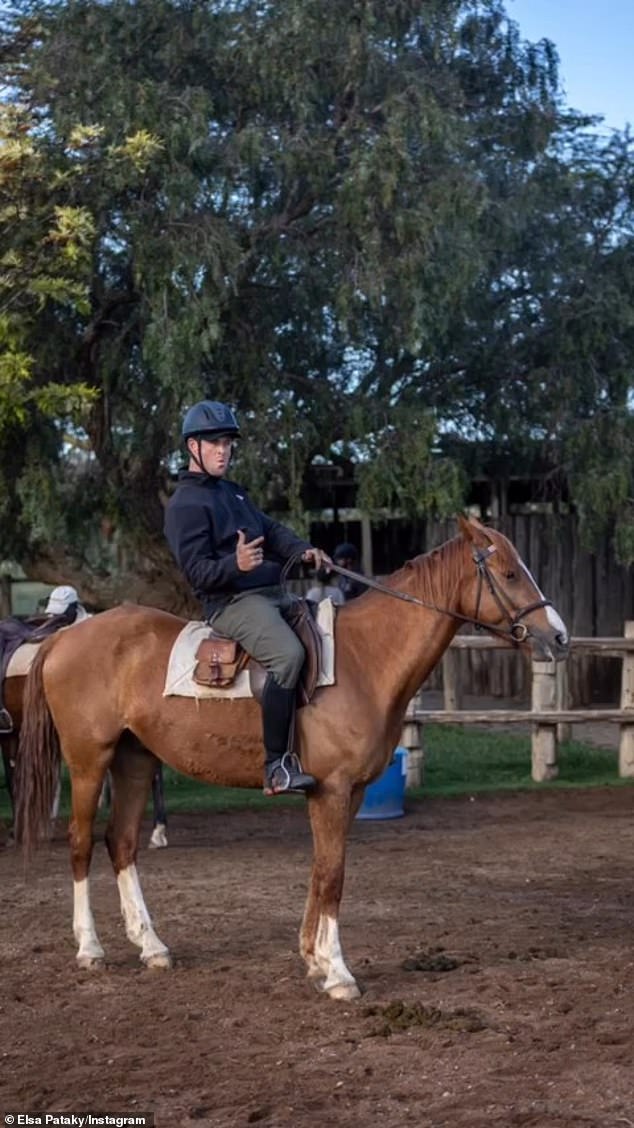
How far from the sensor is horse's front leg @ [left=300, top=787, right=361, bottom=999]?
20.3 ft

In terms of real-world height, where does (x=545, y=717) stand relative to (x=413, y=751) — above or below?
above

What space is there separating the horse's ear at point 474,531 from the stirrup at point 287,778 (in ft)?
4.34

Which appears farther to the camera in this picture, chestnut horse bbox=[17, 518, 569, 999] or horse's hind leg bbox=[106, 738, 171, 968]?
horse's hind leg bbox=[106, 738, 171, 968]

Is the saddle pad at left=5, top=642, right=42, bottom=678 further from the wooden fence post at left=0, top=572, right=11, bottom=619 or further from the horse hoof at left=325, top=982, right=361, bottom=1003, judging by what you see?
the wooden fence post at left=0, top=572, right=11, bottom=619

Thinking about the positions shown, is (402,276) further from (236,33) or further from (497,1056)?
(497,1056)

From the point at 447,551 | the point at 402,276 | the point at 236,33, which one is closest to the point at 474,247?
the point at 402,276

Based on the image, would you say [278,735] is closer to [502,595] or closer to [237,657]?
[237,657]

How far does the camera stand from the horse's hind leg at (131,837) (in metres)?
6.71

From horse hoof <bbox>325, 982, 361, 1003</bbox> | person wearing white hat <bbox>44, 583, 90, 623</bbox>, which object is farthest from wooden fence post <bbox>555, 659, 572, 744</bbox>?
horse hoof <bbox>325, 982, 361, 1003</bbox>

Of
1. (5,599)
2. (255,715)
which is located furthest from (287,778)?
(5,599)

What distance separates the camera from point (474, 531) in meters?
6.56

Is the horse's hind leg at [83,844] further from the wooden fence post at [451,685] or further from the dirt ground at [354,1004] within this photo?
the wooden fence post at [451,685]

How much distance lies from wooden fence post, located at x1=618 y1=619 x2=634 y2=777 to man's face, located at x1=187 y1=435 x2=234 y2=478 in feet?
22.8

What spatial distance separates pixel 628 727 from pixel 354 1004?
7.15 m
